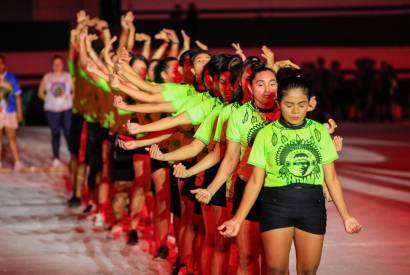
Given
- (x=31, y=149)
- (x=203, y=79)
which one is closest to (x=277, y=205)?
(x=203, y=79)

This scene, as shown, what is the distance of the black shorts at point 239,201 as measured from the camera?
7293 mm

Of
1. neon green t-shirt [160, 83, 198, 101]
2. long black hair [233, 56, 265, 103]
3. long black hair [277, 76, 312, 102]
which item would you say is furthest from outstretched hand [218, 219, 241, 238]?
neon green t-shirt [160, 83, 198, 101]

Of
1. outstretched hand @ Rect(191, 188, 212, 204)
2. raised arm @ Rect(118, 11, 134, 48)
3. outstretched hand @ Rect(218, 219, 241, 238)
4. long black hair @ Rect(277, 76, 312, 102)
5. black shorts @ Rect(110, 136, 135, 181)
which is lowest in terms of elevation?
black shorts @ Rect(110, 136, 135, 181)

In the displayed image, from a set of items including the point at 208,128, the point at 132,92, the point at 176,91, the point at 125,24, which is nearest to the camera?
the point at 208,128

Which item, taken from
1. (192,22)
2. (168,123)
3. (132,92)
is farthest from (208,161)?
(192,22)

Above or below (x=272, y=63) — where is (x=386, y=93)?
below

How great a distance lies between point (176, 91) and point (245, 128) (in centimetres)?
187

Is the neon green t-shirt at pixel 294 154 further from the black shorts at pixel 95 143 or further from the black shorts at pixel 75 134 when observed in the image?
the black shorts at pixel 75 134

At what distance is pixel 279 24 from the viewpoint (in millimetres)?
29250

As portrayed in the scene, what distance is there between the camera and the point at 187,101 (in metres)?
8.69

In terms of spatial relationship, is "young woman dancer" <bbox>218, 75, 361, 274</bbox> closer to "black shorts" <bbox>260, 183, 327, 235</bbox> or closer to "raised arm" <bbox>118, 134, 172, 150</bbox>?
"black shorts" <bbox>260, 183, 327, 235</bbox>

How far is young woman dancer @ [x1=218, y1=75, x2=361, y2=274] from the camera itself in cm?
668

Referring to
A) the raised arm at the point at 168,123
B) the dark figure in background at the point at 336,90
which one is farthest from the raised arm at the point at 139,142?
the dark figure in background at the point at 336,90

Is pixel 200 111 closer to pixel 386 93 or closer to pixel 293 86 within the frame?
pixel 293 86
